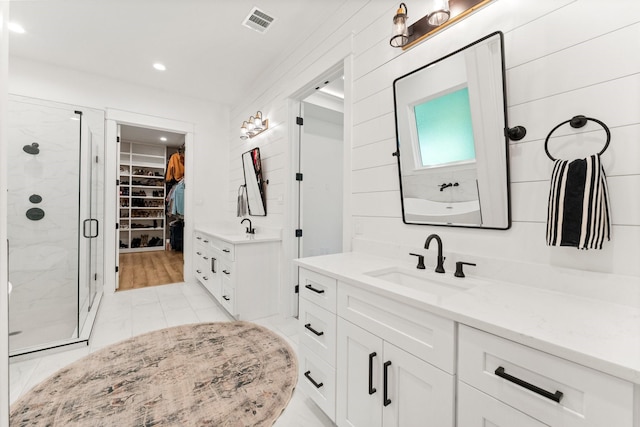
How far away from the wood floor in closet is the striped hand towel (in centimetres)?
468

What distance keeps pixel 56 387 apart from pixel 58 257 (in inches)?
67.3

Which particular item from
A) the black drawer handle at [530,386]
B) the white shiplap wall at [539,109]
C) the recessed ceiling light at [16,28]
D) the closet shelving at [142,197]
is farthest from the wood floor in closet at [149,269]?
the black drawer handle at [530,386]

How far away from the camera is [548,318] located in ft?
2.74

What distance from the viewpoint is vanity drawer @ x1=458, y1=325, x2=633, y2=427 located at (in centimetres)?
62

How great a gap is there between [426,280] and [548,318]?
0.63 meters

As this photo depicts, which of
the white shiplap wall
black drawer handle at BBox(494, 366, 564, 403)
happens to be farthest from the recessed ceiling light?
→ black drawer handle at BBox(494, 366, 564, 403)

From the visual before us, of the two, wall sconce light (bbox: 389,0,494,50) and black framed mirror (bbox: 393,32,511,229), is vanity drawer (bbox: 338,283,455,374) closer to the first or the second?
black framed mirror (bbox: 393,32,511,229)

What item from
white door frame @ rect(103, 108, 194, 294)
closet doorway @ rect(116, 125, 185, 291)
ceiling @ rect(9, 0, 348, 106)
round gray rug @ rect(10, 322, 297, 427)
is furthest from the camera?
closet doorway @ rect(116, 125, 185, 291)

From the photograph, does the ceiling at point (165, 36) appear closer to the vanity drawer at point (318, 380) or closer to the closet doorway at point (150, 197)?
the vanity drawer at point (318, 380)

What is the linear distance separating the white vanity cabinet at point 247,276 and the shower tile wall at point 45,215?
1389 mm

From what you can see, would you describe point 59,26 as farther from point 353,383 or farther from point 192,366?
point 353,383

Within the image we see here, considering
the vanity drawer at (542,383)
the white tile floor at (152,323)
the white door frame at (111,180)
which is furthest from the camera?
the white door frame at (111,180)

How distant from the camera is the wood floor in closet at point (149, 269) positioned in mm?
4235

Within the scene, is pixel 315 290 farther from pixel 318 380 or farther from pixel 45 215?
pixel 45 215
